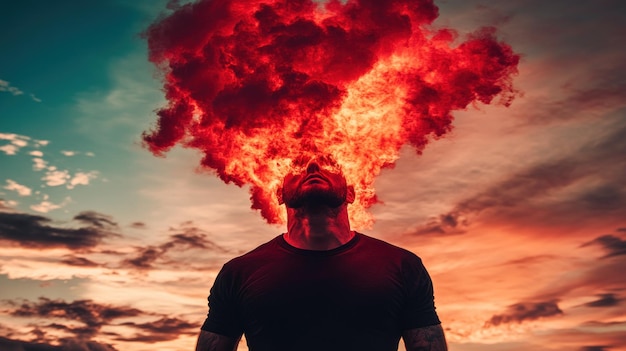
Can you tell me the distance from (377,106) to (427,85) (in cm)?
101

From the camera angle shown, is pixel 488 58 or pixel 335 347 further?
pixel 488 58

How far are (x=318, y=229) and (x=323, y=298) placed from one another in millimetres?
1125

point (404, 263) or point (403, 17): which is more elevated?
point (403, 17)

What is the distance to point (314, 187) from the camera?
8.28 meters

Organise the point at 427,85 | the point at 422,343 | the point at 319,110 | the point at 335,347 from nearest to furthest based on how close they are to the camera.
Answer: the point at 335,347, the point at 422,343, the point at 319,110, the point at 427,85

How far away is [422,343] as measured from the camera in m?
7.41

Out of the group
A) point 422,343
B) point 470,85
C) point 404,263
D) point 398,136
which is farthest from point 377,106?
point 422,343

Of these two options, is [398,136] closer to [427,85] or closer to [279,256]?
[427,85]

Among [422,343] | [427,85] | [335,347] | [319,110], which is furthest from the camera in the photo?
[427,85]

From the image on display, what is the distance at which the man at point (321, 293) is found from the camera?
709 cm

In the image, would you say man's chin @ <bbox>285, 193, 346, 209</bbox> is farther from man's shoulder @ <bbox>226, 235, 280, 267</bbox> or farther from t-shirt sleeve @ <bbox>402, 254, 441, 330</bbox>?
t-shirt sleeve @ <bbox>402, 254, 441, 330</bbox>

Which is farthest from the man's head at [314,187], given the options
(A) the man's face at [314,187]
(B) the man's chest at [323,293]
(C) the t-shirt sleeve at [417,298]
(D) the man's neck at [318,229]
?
(C) the t-shirt sleeve at [417,298]

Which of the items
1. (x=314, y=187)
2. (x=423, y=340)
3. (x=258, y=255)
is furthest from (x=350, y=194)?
(x=423, y=340)

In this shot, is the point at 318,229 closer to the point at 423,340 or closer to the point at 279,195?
the point at 279,195
